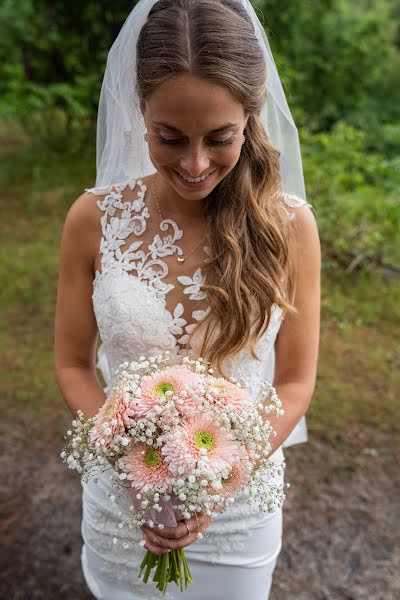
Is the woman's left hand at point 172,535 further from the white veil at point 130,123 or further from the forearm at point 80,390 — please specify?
the white veil at point 130,123

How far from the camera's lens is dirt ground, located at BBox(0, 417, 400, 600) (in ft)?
11.6

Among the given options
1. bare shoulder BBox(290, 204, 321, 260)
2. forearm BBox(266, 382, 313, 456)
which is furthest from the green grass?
bare shoulder BBox(290, 204, 321, 260)

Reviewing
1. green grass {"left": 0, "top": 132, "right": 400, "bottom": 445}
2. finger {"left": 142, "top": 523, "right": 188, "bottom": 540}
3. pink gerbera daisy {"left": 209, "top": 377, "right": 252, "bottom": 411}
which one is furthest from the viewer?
green grass {"left": 0, "top": 132, "right": 400, "bottom": 445}

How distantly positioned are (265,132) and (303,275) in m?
0.58

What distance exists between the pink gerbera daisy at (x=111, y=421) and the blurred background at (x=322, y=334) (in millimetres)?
1797

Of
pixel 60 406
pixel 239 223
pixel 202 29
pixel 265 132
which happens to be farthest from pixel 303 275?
pixel 60 406

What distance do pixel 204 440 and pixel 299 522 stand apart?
2.74m

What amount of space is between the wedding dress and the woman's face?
1.33 ft

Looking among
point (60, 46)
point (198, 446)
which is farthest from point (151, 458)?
point (60, 46)

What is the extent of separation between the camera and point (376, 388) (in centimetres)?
529

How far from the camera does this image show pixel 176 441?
1.56m

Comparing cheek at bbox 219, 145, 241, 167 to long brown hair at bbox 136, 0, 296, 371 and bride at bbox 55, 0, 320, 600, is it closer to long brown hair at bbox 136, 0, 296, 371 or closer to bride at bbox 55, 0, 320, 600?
bride at bbox 55, 0, 320, 600

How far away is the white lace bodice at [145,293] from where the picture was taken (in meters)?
2.23

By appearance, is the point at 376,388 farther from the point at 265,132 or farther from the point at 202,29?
the point at 202,29
